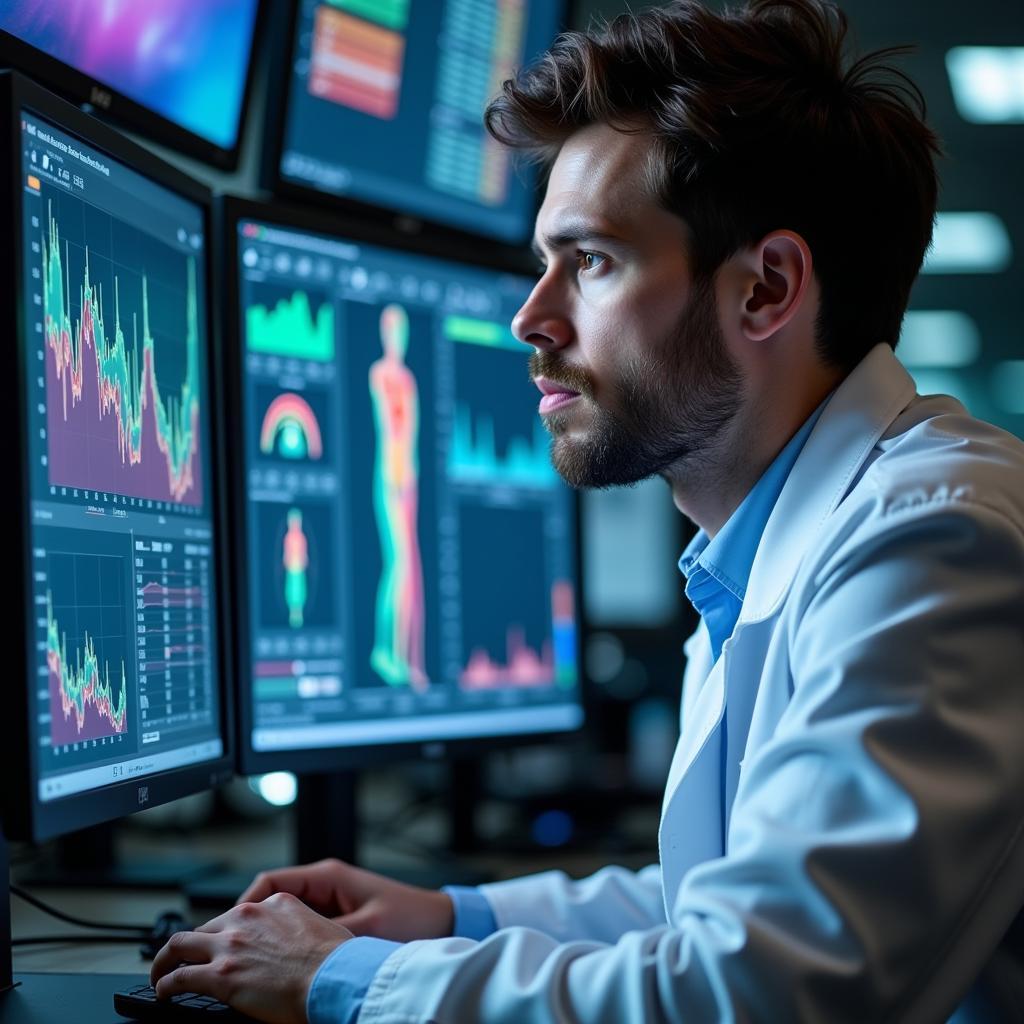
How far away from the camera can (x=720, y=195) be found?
113cm

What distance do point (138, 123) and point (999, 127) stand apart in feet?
12.8

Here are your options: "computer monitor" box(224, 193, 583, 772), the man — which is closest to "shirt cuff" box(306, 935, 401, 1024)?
the man

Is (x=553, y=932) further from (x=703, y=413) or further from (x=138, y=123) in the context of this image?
(x=138, y=123)

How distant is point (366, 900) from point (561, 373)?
0.50 meters

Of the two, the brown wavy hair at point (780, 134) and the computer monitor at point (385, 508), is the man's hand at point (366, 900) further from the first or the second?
the brown wavy hair at point (780, 134)

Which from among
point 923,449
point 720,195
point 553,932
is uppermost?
point 720,195

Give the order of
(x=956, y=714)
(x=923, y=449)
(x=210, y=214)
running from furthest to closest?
(x=210, y=214), (x=923, y=449), (x=956, y=714)

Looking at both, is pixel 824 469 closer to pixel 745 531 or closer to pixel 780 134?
pixel 745 531

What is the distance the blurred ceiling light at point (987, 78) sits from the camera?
427 cm

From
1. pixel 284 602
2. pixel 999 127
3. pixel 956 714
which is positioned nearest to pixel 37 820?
pixel 284 602

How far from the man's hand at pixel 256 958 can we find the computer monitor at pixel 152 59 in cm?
69

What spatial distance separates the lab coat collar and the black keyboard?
458 mm

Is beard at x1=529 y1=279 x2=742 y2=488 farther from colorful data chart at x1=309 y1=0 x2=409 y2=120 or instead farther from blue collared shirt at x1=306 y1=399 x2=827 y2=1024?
colorful data chart at x1=309 y1=0 x2=409 y2=120

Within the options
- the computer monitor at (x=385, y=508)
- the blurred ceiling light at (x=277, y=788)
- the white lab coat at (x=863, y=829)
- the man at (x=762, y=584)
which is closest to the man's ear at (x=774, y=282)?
the man at (x=762, y=584)
